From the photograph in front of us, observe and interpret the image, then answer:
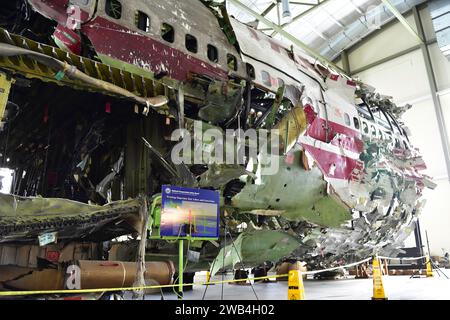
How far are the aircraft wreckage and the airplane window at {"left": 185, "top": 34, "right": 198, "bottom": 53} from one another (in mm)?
29

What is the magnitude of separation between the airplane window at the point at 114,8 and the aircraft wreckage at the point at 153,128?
19 mm

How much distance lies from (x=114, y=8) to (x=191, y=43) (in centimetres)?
127

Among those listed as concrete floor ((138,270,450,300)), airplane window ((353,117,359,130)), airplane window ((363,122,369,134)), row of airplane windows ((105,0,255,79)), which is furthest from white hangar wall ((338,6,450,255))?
row of airplane windows ((105,0,255,79))


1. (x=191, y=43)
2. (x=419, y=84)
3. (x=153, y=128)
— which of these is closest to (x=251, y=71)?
(x=191, y=43)

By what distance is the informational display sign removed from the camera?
4.32 metres

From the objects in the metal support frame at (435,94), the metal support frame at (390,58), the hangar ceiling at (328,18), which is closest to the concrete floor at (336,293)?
the metal support frame at (435,94)

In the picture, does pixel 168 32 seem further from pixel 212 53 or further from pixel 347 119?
pixel 347 119

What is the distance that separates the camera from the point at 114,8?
15.0 feet

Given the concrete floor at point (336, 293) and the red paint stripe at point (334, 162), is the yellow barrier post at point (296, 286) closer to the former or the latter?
the concrete floor at point (336, 293)

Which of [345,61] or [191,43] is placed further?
[345,61]

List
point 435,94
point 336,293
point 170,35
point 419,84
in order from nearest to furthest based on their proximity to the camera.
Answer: point 170,35, point 336,293, point 435,94, point 419,84

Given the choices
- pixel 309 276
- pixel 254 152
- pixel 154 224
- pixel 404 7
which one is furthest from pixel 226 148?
pixel 404 7

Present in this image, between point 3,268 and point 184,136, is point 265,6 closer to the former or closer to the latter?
point 184,136
